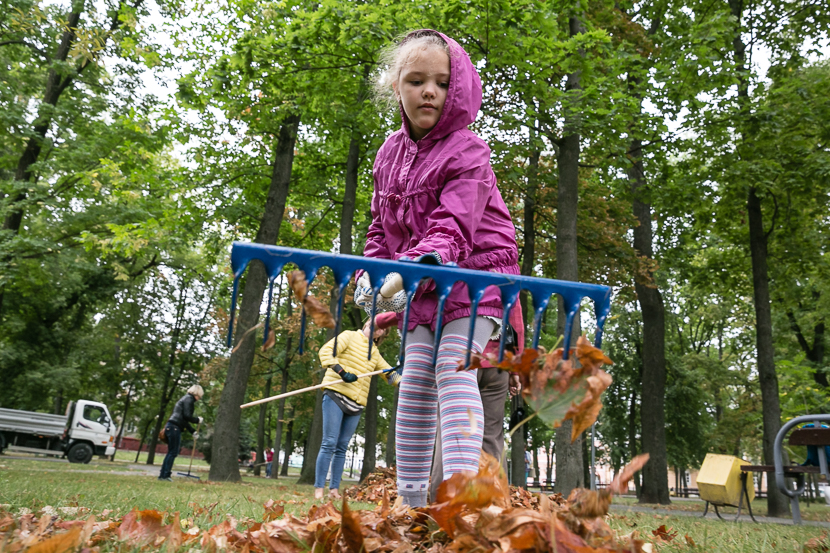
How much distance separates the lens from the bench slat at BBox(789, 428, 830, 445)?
219 inches

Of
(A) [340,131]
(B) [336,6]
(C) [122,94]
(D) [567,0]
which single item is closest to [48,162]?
(C) [122,94]

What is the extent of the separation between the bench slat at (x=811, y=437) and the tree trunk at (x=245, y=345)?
785 cm

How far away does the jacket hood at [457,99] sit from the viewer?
263 centimetres

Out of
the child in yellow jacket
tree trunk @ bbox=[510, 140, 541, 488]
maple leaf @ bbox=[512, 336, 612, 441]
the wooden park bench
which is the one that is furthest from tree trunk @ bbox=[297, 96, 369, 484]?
maple leaf @ bbox=[512, 336, 612, 441]

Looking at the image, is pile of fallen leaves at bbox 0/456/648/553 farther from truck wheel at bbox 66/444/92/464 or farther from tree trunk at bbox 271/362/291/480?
truck wheel at bbox 66/444/92/464

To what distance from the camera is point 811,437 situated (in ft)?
19.1

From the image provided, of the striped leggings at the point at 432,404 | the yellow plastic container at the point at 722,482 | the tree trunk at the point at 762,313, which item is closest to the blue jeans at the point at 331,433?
the striped leggings at the point at 432,404

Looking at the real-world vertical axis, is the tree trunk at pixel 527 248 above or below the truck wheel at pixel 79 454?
above

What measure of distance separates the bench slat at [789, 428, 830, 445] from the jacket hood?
5042 millimetres

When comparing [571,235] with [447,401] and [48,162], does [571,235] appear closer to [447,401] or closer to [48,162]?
[447,401]

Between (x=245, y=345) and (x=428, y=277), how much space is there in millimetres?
9410

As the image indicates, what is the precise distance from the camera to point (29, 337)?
21.8 m

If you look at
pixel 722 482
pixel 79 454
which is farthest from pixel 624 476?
pixel 79 454

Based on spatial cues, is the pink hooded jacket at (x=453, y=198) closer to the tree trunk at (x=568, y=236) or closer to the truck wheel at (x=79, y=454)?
the tree trunk at (x=568, y=236)
